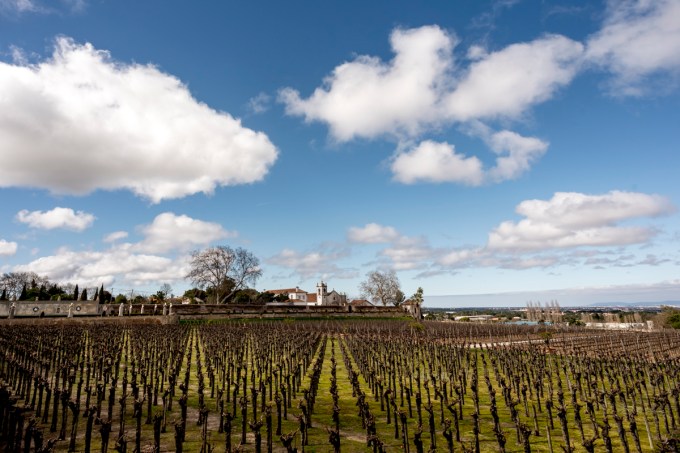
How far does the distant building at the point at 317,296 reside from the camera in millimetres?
126938

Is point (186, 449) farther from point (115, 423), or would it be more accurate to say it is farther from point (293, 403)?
point (293, 403)

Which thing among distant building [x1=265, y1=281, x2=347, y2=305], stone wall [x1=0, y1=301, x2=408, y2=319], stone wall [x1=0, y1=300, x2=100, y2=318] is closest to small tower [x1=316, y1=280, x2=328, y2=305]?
distant building [x1=265, y1=281, x2=347, y2=305]

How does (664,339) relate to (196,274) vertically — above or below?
below

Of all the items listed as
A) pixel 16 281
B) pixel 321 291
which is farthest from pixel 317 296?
pixel 16 281

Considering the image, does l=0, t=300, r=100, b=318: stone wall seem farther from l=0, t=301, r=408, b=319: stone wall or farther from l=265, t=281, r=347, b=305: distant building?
l=265, t=281, r=347, b=305: distant building

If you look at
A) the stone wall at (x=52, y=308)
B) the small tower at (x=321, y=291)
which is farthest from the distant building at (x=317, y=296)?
the stone wall at (x=52, y=308)

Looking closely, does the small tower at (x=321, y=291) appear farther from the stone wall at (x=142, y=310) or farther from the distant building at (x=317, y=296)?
the stone wall at (x=142, y=310)

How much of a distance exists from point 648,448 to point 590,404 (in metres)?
1.50

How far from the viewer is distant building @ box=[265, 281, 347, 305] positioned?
127 metres

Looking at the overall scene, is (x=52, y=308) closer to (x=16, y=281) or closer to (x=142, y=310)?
(x=142, y=310)

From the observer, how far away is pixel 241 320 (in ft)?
162

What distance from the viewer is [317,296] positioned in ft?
434

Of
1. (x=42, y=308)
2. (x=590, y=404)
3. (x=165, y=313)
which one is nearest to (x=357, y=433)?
(x=590, y=404)

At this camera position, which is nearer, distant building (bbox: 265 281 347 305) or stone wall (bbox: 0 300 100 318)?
stone wall (bbox: 0 300 100 318)
